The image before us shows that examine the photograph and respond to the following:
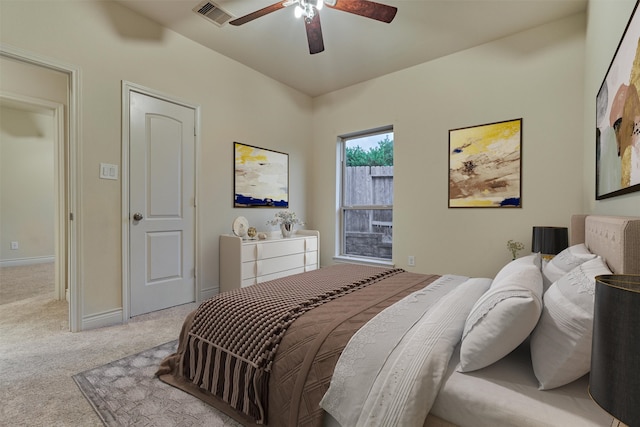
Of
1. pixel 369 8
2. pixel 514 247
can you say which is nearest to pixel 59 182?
pixel 369 8

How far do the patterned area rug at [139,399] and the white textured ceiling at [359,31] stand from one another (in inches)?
114

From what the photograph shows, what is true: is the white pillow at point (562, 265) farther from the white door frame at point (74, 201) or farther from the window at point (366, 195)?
the white door frame at point (74, 201)

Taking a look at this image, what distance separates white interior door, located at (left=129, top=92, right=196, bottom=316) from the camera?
2.81 meters

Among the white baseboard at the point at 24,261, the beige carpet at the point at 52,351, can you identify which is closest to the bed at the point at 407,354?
the beige carpet at the point at 52,351

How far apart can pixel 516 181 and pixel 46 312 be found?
4944 millimetres

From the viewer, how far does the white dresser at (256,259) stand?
327cm

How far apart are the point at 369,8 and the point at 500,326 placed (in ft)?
7.39

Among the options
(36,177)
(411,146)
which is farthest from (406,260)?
(36,177)

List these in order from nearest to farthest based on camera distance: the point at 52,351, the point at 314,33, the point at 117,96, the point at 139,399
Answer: the point at 139,399
the point at 52,351
the point at 314,33
the point at 117,96

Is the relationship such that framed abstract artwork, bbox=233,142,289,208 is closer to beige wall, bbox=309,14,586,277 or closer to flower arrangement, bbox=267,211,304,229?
flower arrangement, bbox=267,211,304,229

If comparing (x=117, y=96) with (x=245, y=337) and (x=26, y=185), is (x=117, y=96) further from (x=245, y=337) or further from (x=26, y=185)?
(x=26, y=185)

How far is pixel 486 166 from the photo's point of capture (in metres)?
3.24

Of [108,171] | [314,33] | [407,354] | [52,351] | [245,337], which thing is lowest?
[52,351]

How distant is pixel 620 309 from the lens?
49 centimetres
